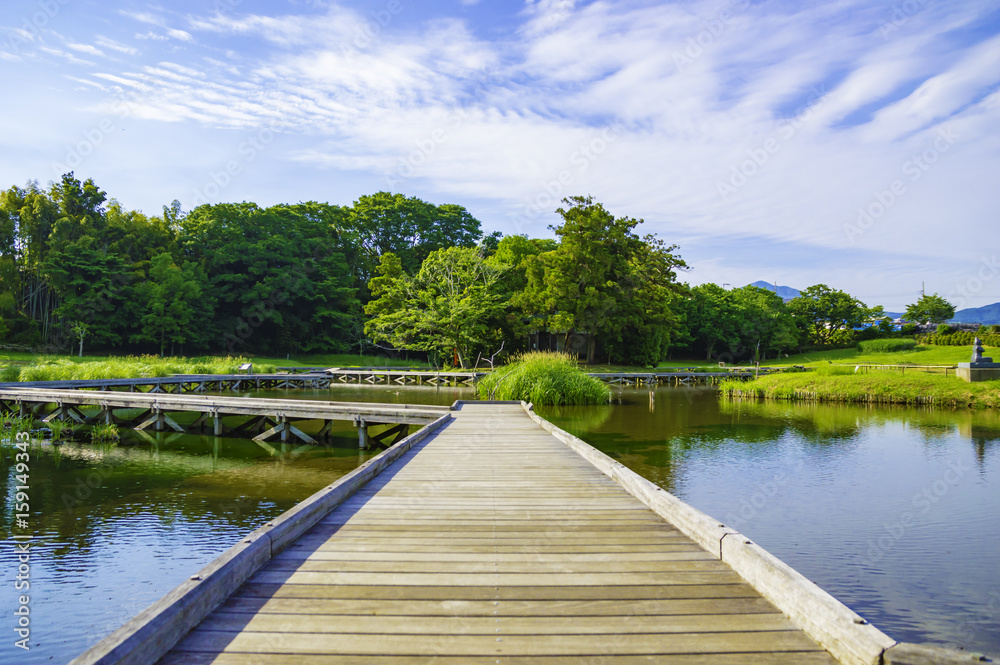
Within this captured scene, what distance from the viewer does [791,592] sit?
8.09ft

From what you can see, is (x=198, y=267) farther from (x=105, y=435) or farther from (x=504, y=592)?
(x=504, y=592)

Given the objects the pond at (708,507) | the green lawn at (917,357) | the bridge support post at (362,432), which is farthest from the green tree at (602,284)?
the bridge support post at (362,432)

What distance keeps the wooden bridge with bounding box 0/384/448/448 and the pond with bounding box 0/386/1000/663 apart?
0.57 metres

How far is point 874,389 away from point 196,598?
2105 centimetres

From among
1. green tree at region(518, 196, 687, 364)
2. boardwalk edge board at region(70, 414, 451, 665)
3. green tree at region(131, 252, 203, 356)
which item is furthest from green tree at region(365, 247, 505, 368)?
boardwalk edge board at region(70, 414, 451, 665)

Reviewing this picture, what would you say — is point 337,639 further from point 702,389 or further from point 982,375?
point 702,389

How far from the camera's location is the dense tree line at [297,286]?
1188 inches

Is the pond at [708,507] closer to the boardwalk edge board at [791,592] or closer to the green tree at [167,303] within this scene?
the boardwalk edge board at [791,592]

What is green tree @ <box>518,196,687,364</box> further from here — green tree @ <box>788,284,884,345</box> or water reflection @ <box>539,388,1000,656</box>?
green tree @ <box>788,284,884,345</box>

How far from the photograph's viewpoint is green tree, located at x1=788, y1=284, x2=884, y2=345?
151 ft

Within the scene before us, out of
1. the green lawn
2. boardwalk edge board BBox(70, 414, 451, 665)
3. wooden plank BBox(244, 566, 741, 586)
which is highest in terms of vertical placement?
the green lawn

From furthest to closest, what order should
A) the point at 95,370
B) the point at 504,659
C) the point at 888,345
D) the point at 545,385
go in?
the point at 888,345
the point at 95,370
the point at 545,385
the point at 504,659

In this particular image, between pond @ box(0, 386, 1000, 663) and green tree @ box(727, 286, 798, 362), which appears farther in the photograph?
green tree @ box(727, 286, 798, 362)

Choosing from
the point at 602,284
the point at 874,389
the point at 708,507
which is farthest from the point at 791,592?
the point at 602,284
